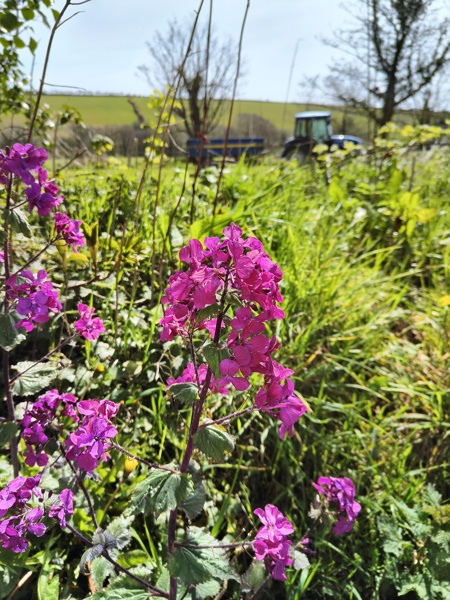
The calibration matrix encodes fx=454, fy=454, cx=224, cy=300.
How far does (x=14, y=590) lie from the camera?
1.13m

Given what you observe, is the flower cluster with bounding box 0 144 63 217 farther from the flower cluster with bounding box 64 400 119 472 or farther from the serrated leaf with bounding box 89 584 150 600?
the serrated leaf with bounding box 89 584 150 600

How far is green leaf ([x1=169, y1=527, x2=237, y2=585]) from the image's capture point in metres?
0.85

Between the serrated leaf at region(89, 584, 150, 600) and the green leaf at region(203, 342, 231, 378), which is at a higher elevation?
the green leaf at region(203, 342, 231, 378)

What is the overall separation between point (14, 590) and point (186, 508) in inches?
22.2

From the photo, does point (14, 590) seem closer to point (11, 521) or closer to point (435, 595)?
point (11, 521)

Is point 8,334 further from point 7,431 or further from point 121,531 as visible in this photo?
point 121,531

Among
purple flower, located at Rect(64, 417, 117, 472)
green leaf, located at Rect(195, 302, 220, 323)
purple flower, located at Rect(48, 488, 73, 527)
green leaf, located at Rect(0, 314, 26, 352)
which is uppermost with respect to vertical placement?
green leaf, located at Rect(195, 302, 220, 323)

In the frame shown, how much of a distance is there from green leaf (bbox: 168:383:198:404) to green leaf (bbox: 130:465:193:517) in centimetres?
15

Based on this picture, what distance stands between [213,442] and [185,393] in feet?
0.32

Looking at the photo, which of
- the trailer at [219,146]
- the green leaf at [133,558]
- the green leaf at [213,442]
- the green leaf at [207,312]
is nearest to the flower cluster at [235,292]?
the green leaf at [207,312]

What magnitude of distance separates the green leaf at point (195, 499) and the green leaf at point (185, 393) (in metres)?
0.26

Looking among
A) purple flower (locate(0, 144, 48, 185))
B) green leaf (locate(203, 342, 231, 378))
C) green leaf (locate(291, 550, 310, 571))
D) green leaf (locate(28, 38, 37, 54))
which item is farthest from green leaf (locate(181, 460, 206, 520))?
green leaf (locate(28, 38, 37, 54))

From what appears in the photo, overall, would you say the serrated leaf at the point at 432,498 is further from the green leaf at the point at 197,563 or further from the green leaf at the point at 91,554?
the green leaf at the point at 91,554

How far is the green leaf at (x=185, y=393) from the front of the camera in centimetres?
79
